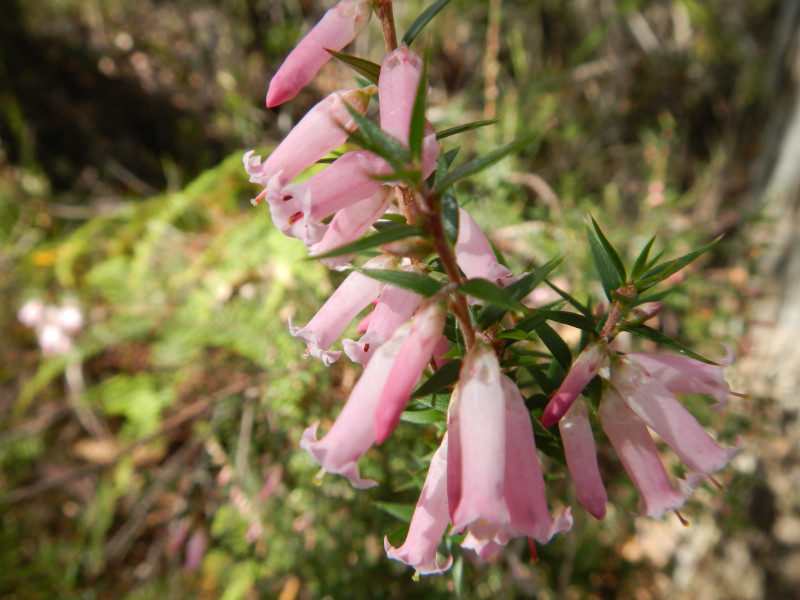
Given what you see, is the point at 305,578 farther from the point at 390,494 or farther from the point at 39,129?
the point at 39,129

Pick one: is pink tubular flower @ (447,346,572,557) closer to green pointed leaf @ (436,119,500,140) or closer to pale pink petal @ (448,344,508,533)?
pale pink petal @ (448,344,508,533)

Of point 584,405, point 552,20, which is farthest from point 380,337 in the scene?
point 552,20

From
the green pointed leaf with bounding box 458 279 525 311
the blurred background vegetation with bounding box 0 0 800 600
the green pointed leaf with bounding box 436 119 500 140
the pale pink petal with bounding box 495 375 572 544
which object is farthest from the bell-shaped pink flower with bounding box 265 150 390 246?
the blurred background vegetation with bounding box 0 0 800 600

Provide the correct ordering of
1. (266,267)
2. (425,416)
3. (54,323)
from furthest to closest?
1. (54,323)
2. (266,267)
3. (425,416)

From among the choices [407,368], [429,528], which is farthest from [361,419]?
[429,528]

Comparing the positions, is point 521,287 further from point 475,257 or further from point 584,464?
point 584,464

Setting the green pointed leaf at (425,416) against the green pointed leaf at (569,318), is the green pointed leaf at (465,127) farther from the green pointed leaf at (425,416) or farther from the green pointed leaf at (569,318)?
the green pointed leaf at (425,416)

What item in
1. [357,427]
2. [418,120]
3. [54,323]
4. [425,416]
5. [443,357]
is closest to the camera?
[418,120]
